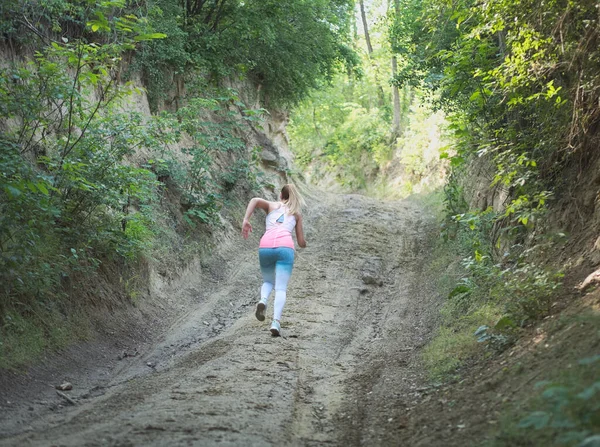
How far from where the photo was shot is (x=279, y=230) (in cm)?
781

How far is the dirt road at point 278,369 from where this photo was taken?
15.0 ft

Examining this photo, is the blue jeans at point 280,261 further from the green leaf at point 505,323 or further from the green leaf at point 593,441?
the green leaf at point 593,441

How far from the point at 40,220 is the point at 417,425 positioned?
5.10 metres

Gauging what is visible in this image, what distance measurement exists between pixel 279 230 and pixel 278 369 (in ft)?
6.88

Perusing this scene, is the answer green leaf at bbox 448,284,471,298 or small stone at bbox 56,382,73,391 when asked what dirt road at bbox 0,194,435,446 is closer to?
small stone at bbox 56,382,73,391

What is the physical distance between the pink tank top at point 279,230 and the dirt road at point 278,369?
1.30 metres

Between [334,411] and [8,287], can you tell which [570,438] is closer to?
[334,411]

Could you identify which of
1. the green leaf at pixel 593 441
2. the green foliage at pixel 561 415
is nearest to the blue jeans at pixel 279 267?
the green foliage at pixel 561 415

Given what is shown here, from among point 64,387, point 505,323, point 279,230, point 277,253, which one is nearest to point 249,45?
point 279,230

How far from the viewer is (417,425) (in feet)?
15.4

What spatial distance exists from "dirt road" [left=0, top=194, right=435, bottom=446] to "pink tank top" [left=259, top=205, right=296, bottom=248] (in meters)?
1.30

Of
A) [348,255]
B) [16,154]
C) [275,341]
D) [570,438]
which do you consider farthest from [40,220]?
[348,255]

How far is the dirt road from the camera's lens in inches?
179

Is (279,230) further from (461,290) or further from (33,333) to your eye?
(33,333)
